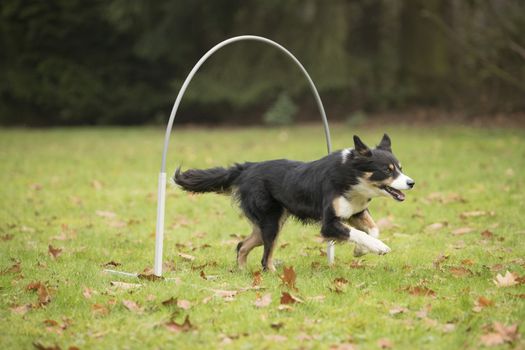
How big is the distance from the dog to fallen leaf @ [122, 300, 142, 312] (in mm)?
1757

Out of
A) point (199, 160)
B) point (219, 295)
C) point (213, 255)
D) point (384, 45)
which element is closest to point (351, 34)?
point (384, 45)

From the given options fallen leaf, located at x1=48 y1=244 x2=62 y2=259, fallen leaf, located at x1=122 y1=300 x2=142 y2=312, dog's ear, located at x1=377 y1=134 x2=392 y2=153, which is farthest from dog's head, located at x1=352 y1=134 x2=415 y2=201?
fallen leaf, located at x1=48 y1=244 x2=62 y2=259

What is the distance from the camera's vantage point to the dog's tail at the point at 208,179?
7.04 meters

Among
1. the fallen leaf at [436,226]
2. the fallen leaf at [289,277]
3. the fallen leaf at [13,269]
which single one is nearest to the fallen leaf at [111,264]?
the fallen leaf at [13,269]

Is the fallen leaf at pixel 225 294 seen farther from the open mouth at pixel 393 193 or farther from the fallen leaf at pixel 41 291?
the open mouth at pixel 393 193

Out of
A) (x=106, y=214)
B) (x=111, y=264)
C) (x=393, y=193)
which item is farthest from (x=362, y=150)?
(x=106, y=214)

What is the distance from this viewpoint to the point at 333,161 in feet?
21.3

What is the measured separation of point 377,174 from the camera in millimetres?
6223

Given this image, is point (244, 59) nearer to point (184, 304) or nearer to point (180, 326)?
point (184, 304)

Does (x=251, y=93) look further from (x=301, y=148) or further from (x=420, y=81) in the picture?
(x=301, y=148)

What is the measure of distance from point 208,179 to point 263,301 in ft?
6.65

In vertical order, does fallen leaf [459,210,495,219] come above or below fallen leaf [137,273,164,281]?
above

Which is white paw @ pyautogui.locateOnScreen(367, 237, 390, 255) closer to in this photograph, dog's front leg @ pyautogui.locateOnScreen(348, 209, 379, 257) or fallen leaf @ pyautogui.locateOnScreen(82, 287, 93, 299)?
dog's front leg @ pyautogui.locateOnScreen(348, 209, 379, 257)

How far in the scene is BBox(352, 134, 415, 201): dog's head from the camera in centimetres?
622
